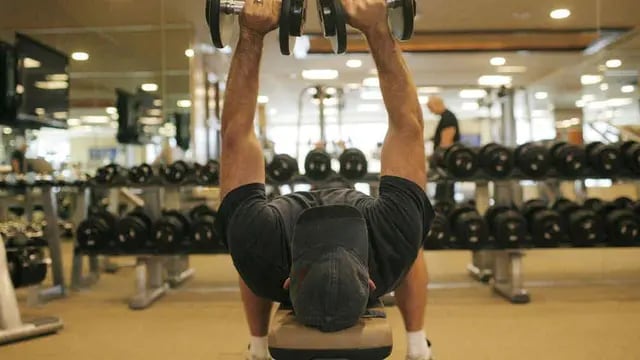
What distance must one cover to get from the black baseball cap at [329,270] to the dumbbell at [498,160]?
268 centimetres

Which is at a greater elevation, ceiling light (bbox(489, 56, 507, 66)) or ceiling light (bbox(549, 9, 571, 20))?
ceiling light (bbox(549, 9, 571, 20))

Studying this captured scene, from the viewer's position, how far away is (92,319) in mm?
3131

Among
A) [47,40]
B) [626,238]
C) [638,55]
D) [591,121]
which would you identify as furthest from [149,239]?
[638,55]

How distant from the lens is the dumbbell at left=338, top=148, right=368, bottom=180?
3.64 metres

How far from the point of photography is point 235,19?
4.91 ft

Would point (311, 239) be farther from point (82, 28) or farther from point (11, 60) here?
point (82, 28)

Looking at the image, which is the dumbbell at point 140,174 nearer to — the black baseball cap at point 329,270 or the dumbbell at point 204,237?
the dumbbell at point 204,237

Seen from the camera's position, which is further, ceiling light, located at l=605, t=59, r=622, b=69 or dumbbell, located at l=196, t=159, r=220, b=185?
ceiling light, located at l=605, t=59, r=622, b=69

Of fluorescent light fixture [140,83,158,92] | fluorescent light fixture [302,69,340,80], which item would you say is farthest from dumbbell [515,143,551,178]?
fluorescent light fixture [140,83,158,92]

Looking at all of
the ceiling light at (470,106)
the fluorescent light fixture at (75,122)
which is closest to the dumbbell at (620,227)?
the ceiling light at (470,106)

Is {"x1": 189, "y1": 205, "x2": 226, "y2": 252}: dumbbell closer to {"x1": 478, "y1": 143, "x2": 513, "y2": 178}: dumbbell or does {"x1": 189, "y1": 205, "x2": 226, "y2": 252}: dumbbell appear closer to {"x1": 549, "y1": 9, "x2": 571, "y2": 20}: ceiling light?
{"x1": 478, "y1": 143, "x2": 513, "y2": 178}: dumbbell

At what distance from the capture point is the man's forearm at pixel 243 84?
141 centimetres

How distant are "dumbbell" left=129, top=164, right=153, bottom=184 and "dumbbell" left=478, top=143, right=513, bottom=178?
222cm

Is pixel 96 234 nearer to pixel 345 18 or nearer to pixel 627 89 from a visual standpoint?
pixel 345 18
